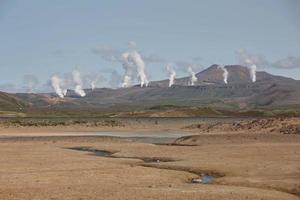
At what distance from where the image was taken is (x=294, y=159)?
166ft

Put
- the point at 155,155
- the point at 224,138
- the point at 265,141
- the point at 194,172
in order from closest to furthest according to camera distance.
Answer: the point at 194,172, the point at 155,155, the point at 265,141, the point at 224,138

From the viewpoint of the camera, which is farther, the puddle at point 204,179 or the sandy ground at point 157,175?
the puddle at point 204,179

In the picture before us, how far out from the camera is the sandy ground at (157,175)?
31.8 m

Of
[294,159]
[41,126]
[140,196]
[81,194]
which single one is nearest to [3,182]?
[81,194]

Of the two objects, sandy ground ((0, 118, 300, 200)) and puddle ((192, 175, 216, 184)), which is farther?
puddle ((192, 175, 216, 184))

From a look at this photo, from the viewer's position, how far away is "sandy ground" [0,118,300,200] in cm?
3178

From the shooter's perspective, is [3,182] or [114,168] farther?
[114,168]

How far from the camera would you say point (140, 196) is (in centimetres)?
3077

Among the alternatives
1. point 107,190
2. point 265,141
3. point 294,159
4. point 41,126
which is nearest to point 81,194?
point 107,190

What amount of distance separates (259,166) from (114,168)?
37.6 ft

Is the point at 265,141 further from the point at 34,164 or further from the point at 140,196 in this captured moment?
the point at 140,196

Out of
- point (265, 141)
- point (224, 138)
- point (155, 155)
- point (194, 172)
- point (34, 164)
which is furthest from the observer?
point (224, 138)

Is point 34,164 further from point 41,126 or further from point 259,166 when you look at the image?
point 41,126

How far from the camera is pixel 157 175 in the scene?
135 ft
